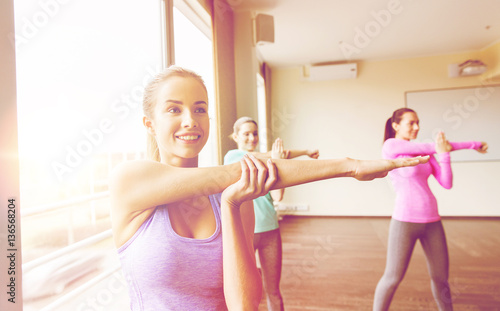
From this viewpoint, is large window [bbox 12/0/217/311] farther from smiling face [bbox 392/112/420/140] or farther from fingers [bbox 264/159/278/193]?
smiling face [bbox 392/112/420/140]

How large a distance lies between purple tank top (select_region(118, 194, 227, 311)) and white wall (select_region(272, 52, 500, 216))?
16.1 ft

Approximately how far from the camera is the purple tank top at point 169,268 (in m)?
0.52

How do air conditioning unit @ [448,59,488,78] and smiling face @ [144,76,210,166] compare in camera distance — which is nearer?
smiling face @ [144,76,210,166]

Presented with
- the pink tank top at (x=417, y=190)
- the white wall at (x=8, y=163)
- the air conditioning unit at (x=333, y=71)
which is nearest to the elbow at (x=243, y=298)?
the white wall at (x=8, y=163)

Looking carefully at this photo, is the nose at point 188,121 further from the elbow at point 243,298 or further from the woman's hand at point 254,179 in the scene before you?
the elbow at point 243,298

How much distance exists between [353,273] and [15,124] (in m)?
3.04

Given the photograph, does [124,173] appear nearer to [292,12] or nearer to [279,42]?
[292,12]

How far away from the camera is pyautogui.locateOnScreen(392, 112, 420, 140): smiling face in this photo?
5.78 ft

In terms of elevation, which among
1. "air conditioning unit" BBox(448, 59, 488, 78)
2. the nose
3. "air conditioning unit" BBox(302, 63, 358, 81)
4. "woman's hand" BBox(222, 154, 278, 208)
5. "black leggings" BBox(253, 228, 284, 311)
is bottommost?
"black leggings" BBox(253, 228, 284, 311)

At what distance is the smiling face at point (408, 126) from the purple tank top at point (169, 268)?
1.64 metres

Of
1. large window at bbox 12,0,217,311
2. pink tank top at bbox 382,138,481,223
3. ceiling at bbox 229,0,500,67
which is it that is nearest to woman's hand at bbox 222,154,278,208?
large window at bbox 12,0,217,311

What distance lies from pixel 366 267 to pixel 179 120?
3.17m

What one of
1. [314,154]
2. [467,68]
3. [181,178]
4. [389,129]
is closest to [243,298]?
[181,178]

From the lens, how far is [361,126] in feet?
17.3
